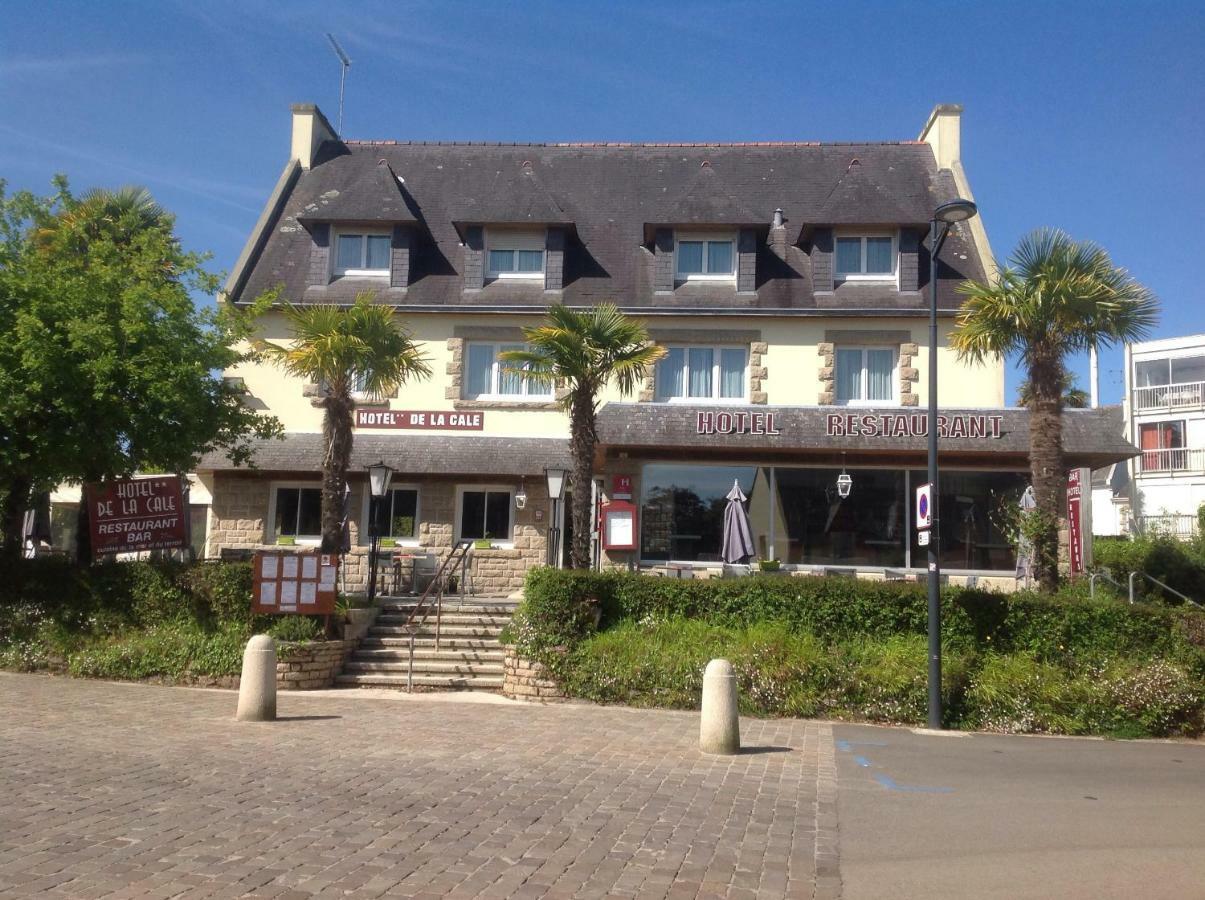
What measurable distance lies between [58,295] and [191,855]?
34.7ft

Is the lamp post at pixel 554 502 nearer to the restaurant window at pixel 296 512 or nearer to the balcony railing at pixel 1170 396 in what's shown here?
the restaurant window at pixel 296 512

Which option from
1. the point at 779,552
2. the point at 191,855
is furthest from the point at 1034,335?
the point at 191,855

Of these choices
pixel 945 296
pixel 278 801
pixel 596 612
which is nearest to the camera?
pixel 278 801

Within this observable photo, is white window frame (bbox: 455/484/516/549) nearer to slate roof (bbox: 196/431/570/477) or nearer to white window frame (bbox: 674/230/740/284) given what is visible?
slate roof (bbox: 196/431/570/477)

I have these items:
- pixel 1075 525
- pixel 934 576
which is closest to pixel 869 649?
pixel 934 576

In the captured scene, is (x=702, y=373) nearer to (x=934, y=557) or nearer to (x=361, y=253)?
(x=361, y=253)

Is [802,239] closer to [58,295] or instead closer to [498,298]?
[498,298]

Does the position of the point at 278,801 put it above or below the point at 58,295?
below

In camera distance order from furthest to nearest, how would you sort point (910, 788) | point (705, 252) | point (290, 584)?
point (705, 252), point (290, 584), point (910, 788)

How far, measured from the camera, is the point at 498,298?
21531 millimetres

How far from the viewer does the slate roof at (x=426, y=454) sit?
19.8 meters

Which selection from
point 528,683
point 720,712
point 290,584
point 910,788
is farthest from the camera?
point 290,584

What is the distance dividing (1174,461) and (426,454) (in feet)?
102

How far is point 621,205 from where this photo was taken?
78.7ft
